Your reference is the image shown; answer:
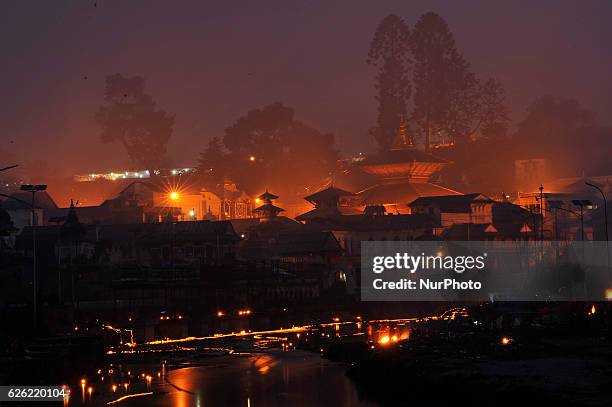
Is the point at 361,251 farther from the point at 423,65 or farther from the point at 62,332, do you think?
the point at 423,65

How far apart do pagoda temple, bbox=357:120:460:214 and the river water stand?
234ft

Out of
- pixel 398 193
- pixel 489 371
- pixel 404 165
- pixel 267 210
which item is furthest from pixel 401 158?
pixel 489 371

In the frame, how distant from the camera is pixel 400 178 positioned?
140 metres

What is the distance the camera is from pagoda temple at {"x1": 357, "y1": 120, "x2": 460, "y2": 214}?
439 ft

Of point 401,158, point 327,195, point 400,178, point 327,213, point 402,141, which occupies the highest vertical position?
point 402,141

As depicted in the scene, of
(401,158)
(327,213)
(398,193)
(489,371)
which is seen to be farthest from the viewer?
(401,158)

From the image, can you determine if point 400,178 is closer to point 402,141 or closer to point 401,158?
point 401,158

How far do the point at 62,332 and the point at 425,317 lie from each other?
112 ft

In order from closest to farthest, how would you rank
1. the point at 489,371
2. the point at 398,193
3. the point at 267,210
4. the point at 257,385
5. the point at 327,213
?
the point at 489,371
the point at 257,385
the point at 327,213
the point at 267,210
the point at 398,193

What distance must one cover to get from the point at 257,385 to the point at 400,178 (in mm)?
88833

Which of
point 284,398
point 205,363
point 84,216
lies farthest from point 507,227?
point 284,398

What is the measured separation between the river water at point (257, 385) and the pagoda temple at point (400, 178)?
71.4 meters

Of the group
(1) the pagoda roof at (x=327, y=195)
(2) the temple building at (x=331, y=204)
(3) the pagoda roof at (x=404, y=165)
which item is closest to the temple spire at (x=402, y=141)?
(3) the pagoda roof at (x=404, y=165)

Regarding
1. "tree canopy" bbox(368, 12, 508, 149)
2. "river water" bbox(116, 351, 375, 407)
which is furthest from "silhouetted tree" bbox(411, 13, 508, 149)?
"river water" bbox(116, 351, 375, 407)
